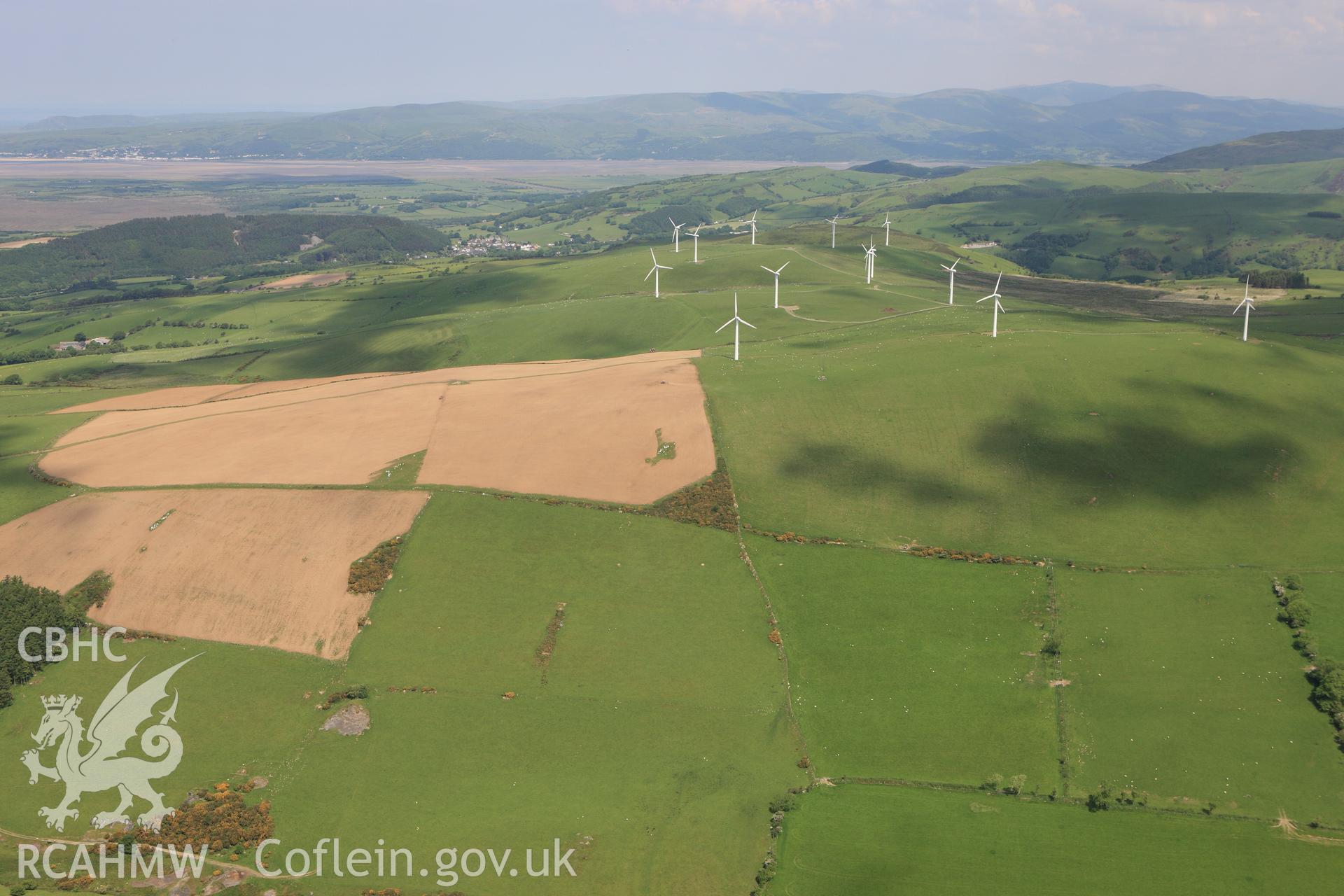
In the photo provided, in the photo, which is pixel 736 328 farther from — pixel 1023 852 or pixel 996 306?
pixel 1023 852

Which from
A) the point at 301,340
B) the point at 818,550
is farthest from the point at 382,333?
the point at 818,550

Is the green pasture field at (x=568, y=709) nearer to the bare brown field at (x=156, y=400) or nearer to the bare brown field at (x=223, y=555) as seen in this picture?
the bare brown field at (x=223, y=555)

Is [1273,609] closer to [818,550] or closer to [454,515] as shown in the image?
[818,550]

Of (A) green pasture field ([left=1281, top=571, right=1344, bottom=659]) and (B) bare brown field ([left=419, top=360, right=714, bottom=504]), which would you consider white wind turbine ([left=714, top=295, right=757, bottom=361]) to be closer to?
(B) bare brown field ([left=419, top=360, right=714, bottom=504])

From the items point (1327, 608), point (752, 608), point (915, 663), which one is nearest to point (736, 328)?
point (752, 608)

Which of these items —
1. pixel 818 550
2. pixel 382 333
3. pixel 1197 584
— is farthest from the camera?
pixel 382 333

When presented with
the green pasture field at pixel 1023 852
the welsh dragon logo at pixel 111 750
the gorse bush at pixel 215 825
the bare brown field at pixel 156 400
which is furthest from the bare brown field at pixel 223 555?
the bare brown field at pixel 156 400
